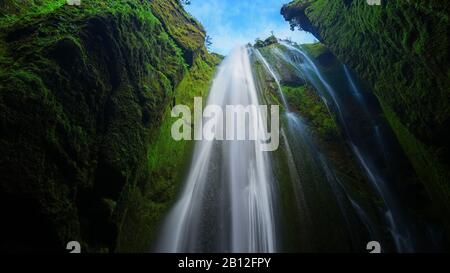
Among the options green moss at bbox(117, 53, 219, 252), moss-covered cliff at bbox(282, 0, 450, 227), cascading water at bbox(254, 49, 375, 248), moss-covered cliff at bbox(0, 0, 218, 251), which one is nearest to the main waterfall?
green moss at bbox(117, 53, 219, 252)

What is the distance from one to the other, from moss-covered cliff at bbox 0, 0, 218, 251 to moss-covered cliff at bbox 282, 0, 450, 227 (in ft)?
19.7

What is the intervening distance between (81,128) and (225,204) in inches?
137

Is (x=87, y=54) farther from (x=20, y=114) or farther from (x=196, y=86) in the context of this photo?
(x=196, y=86)

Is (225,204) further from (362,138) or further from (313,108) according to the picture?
(362,138)

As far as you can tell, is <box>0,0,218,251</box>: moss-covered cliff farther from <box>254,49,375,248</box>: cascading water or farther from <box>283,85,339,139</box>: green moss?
<box>283,85,339,139</box>: green moss

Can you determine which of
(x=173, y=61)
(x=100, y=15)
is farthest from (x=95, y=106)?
(x=173, y=61)

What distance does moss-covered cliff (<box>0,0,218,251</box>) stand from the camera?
3.51 meters

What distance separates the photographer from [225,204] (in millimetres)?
6543

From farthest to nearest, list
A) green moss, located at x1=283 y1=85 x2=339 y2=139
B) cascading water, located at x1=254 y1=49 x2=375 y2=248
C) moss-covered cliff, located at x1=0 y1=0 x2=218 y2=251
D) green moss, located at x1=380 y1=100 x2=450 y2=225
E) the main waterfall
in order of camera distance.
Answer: green moss, located at x1=283 y1=85 x2=339 y2=139
green moss, located at x1=380 y1=100 x2=450 y2=225
cascading water, located at x1=254 y1=49 x2=375 y2=248
the main waterfall
moss-covered cliff, located at x1=0 y1=0 x2=218 y2=251

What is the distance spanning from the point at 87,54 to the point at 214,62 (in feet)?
32.3

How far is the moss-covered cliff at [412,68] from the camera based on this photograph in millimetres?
5938

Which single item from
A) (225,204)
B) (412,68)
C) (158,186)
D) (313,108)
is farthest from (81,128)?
(313,108)
